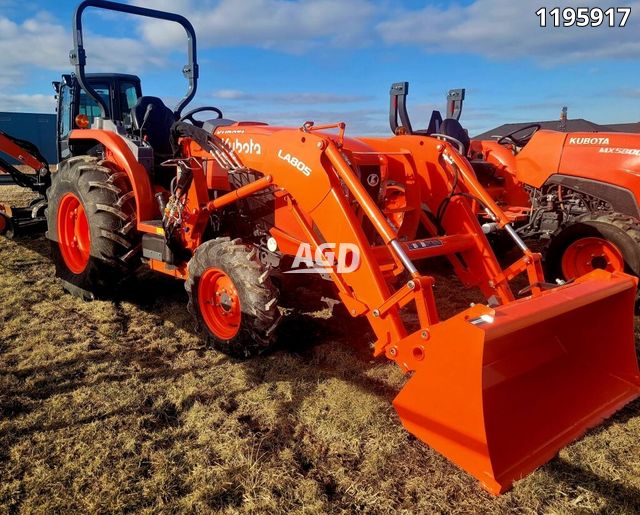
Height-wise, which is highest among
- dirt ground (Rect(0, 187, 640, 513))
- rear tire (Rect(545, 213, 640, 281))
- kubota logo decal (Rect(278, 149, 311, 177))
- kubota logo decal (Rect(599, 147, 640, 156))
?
kubota logo decal (Rect(599, 147, 640, 156))

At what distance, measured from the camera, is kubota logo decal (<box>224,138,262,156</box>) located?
376 cm

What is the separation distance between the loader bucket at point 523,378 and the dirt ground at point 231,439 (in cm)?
12

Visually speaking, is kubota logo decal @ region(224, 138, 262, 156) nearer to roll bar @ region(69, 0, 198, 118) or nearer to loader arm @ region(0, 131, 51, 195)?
roll bar @ region(69, 0, 198, 118)

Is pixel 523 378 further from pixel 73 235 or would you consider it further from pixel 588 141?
pixel 73 235

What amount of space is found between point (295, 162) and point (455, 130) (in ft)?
16.9

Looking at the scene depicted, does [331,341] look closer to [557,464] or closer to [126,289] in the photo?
[557,464]

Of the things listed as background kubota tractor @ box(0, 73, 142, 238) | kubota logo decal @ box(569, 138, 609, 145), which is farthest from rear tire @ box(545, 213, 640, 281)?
background kubota tractor @ box(0, 73, 142, 238)

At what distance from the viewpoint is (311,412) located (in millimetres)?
3053

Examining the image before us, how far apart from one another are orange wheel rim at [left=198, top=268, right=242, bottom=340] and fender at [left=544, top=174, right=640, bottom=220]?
4.00m

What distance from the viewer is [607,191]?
5.38 meters

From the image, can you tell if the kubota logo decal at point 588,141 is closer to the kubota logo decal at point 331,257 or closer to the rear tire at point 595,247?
the rear tire at point 595,247

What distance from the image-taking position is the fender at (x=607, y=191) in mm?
5191

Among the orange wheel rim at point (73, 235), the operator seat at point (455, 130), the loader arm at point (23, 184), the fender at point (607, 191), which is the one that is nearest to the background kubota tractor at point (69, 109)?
the loader arm at point (23, 184)

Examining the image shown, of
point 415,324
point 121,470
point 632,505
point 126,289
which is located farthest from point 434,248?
point 126,289
